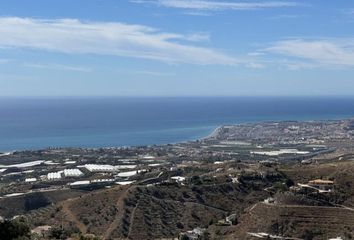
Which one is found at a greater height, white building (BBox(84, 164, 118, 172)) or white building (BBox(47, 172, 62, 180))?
white building (BBox(84, 164, 118, 172))

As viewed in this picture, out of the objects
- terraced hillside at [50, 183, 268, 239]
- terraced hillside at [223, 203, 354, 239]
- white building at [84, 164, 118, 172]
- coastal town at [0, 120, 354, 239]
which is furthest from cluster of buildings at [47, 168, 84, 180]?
terraced hillside at [223, 203, 354, 239]

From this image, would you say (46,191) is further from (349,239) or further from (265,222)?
(349,239)

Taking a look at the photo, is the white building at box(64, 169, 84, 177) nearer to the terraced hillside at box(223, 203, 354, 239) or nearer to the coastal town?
the coastal town

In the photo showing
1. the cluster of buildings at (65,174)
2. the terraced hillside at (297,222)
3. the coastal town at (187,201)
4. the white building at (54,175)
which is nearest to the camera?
the terraced hillside at (297,222)

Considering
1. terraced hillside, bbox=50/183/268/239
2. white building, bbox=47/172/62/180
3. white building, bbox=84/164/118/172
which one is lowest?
white building, bbox=47/172/62/180

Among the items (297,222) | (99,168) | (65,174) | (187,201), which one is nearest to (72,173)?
(65,174)

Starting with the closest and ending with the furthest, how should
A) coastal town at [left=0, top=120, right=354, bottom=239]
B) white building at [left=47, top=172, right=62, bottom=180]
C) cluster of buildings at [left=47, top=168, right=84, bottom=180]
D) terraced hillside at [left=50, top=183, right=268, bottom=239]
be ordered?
coastal town at [left=0, top=120, right=354, bottom=239]
terraced hillside at [left=50, top=183, right=268, bottom=239]
white building at [left=47, top=172, right=62, bottom=180]
cluster of buildings at [left=47, top=168, right=84, bottom=180]

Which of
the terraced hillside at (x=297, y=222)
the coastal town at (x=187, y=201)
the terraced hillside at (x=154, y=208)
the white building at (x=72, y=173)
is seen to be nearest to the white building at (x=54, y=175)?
the coastal town at (x=187, y=201)

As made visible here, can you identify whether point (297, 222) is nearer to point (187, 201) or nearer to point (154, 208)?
point (187, 201)

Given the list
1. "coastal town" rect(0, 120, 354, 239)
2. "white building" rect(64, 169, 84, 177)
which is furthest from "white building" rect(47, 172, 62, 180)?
"white building" rect(64, 169, 84, 177)

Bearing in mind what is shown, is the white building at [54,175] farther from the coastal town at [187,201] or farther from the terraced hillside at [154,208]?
the terraced hillside at [154,208]

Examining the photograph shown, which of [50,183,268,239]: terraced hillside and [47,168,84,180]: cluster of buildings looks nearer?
[50,183,268,239]: terraced hillside

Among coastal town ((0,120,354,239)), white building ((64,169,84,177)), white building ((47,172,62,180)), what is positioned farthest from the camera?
white building ((64,169,84,177))
